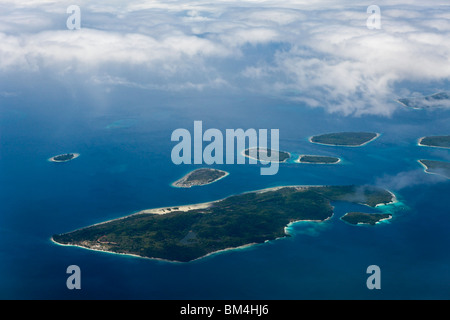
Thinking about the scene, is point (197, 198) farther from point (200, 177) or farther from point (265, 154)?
point (265, 154)

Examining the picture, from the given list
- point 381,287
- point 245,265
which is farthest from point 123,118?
point 381,287

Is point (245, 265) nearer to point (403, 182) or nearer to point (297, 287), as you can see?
point (297, 287)

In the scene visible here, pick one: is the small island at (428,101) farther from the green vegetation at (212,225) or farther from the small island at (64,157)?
the small island at (64,157)
